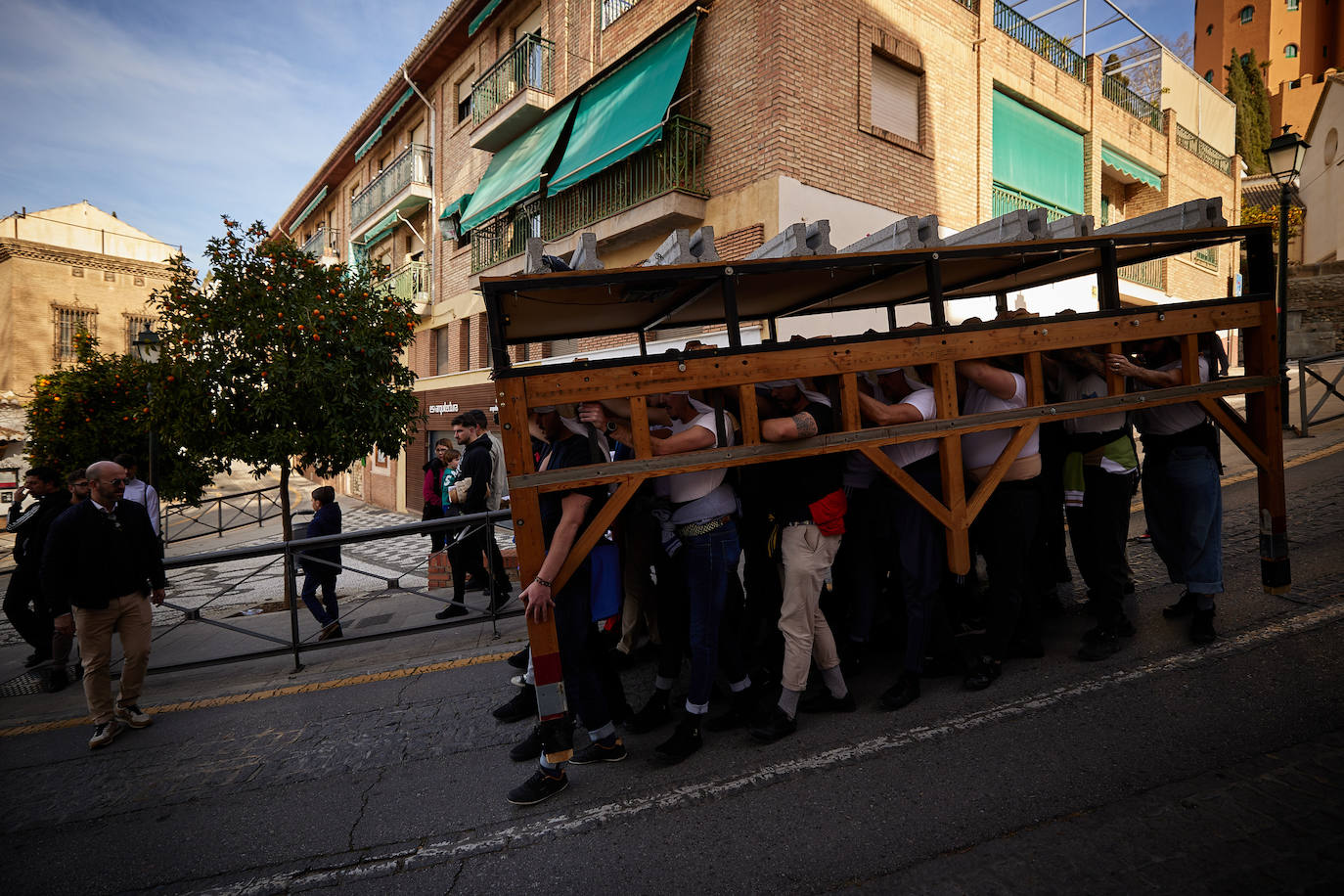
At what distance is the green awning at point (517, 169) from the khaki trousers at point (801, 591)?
10539mm

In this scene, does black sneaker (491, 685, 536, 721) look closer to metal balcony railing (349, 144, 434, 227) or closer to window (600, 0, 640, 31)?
window (600, 0, 640, 31)

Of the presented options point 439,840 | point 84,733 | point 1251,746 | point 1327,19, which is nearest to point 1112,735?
point 1251,746

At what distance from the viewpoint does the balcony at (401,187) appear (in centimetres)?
1875

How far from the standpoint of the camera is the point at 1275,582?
4.37 m

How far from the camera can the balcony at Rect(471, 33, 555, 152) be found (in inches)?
534

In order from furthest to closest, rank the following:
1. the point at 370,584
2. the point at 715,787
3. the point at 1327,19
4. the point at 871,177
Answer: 1. the point at 1327,19
2. the point at 871,177
3. the point at 370,584
4. the point at 715,787

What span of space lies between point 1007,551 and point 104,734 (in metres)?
5.63

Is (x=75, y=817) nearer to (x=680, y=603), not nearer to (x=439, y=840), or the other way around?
(x=439, y=840)

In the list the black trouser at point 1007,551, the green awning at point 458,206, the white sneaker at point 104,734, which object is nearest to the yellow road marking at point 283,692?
the white sneaker at point 104,734

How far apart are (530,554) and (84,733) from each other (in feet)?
12.3

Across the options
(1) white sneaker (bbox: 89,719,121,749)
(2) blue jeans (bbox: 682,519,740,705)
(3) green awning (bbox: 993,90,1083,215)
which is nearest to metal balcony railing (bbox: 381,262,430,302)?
(3) green awning (bbox: 993,90,1083,215)

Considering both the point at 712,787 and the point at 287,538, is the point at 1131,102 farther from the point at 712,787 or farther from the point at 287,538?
the point at 287,538

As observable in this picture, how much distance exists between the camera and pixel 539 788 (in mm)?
3070

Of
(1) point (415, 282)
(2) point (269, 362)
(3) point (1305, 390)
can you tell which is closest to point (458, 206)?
(1) point (415, 282)
